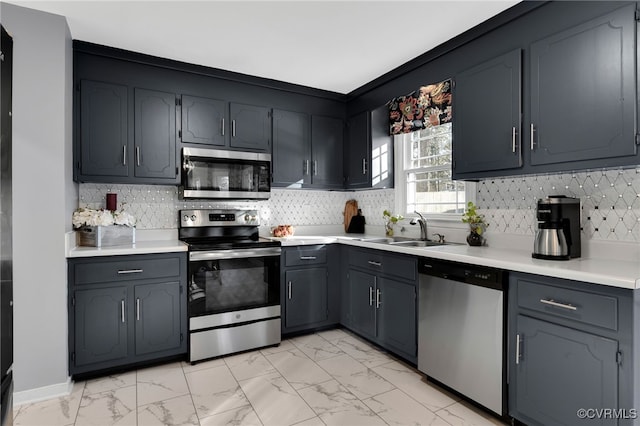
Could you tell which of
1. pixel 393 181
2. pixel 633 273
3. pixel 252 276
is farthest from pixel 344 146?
pixel 633 273

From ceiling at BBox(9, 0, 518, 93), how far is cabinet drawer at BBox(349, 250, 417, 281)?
5.40 feet

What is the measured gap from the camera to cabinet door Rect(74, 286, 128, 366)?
8.23ft

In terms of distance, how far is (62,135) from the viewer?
2395 millimetres

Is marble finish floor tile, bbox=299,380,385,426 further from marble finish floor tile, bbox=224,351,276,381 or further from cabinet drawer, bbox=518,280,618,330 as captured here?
cabinet drawer, bbox=518,280,618,330

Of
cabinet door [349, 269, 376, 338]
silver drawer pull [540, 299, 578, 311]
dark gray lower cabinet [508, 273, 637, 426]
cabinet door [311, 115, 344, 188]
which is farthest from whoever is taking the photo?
cabinet door [311, 115, 344, 188]

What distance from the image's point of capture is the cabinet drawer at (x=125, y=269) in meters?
2.51

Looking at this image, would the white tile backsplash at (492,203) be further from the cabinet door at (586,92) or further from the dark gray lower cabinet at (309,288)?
the dark gray lower cabinet at (309,288)

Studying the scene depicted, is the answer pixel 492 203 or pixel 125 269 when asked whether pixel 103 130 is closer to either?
pixel 125 269

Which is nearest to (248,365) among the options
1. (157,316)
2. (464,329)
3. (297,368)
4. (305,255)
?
(297,368)

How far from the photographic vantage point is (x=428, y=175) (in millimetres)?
3492

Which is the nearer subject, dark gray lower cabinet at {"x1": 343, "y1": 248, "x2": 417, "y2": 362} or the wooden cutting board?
dark gray lower cabinet at {"x1": 343, "y1": 248, "x2": 417, "y2": 362}

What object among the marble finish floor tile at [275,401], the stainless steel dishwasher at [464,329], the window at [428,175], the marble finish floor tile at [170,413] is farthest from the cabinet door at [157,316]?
the window at [428,175]

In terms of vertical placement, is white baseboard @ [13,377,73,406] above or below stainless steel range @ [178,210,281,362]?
below

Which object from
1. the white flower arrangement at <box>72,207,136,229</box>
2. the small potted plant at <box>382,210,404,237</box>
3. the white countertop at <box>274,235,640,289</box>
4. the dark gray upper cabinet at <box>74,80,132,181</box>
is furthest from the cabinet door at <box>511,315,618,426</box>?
the dark gray upper cabinet at <box>74,80,132,181</box>
